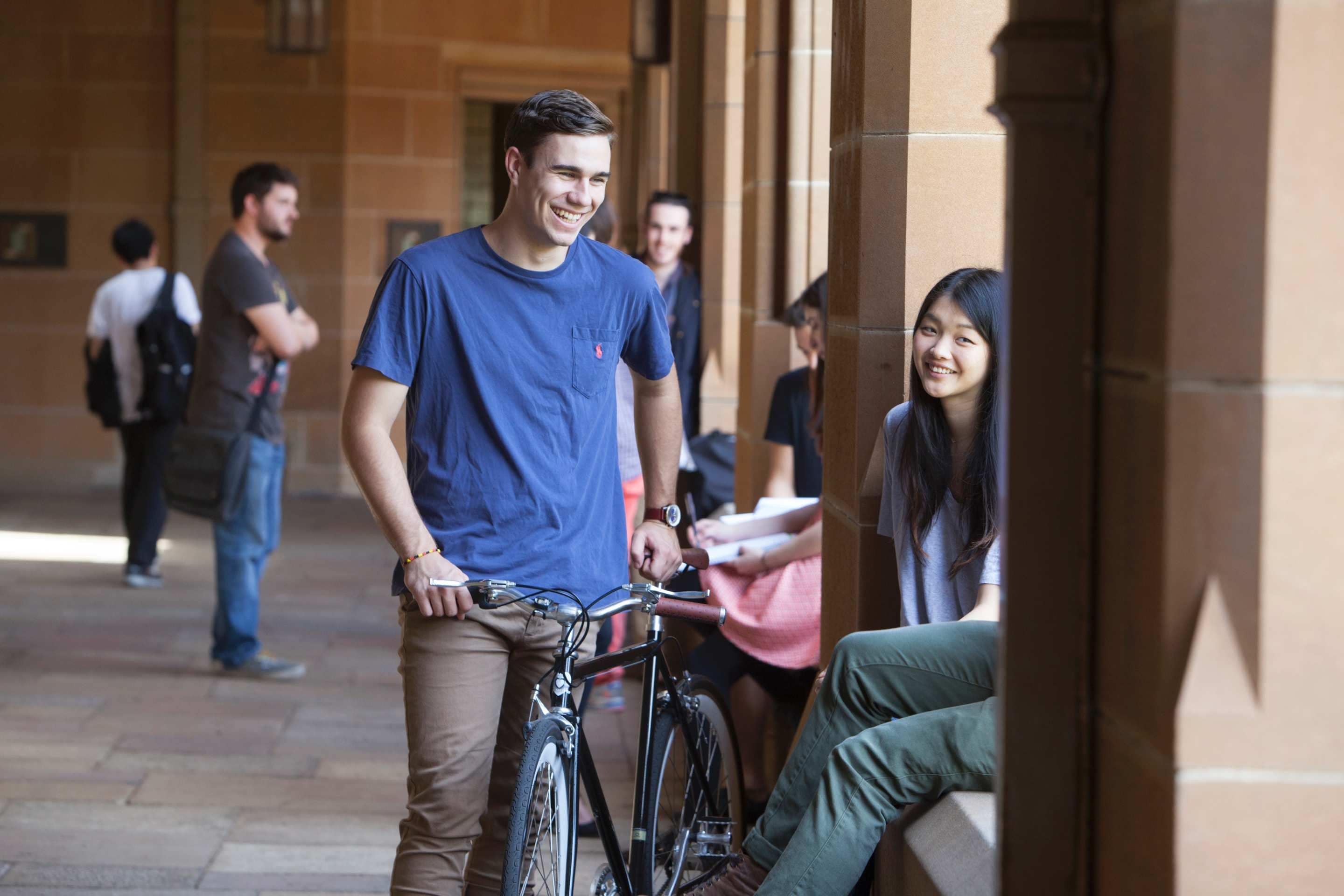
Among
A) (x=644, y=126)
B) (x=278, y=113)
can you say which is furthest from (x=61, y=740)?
(x=278, y=113)

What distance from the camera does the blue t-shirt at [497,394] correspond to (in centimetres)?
250

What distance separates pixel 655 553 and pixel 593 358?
14.3 inches

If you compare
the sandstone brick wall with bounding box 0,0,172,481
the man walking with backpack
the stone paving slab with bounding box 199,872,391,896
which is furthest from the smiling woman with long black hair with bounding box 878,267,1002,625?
the sandstone brick wall with bounding box 0,0,172,481

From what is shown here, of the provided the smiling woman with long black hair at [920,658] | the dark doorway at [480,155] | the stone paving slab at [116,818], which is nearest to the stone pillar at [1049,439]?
the smiling woman with long black hair at [920,658]

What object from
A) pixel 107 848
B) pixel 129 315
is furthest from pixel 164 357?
pixel 107 848

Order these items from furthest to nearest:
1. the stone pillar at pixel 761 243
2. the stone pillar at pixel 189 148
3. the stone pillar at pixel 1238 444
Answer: the stone pillar at pixel 189 148
the stone pillar at pixel 761 243
the stone pillar at pixel 1238 444

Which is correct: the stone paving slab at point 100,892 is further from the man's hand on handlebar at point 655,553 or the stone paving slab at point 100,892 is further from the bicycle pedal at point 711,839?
the man's hand on handlebar at point 655,553

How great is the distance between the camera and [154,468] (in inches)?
268

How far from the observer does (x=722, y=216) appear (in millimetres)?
5840

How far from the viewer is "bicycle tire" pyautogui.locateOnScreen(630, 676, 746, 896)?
9.54ft

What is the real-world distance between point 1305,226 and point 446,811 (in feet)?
5.62

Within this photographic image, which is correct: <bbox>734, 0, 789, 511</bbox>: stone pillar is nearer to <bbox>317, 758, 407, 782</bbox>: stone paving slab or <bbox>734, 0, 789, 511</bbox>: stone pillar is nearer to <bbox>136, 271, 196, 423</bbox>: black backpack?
<bbox>317, 758, 407, 782</bbox>: stone paving slab

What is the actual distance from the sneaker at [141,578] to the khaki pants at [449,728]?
15.8 ft

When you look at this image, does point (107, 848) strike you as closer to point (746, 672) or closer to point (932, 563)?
point (746, 672)
